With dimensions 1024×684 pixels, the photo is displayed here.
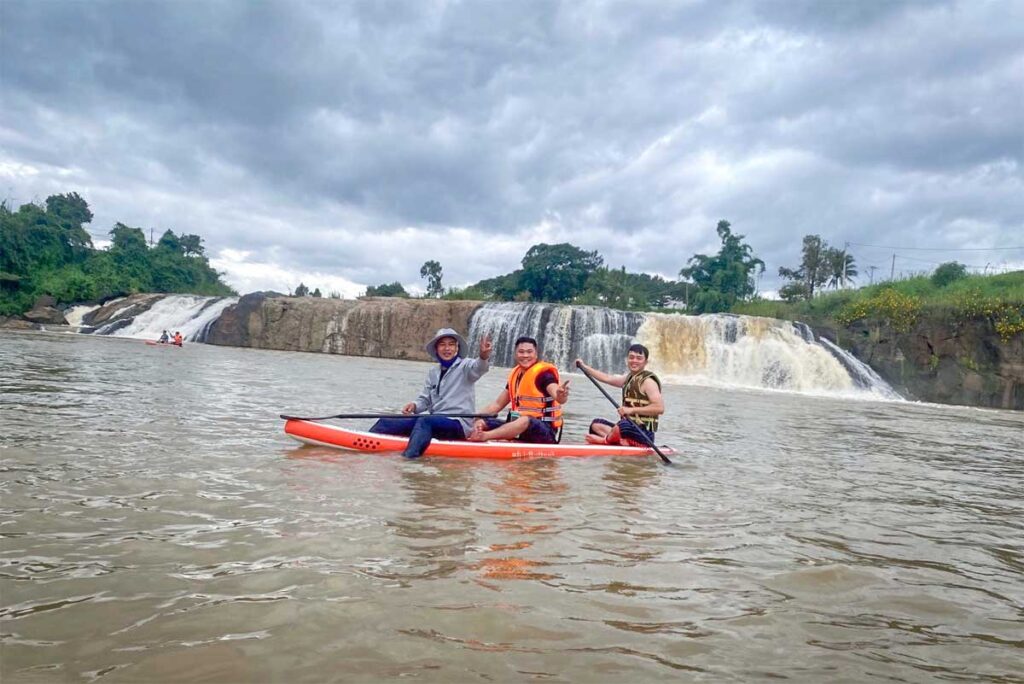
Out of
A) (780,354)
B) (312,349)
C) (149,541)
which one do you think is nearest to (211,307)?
(312,349)

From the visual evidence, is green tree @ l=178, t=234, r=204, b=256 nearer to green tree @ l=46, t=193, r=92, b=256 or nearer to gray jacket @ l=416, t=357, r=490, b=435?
green tree @ l=46, t=193, r=92, b=256

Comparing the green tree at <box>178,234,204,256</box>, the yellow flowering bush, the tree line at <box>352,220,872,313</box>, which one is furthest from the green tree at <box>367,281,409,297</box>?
the yellow flowering bush

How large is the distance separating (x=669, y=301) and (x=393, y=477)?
1746 inches

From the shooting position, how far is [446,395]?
598 centimetres

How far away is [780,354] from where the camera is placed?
21.2m

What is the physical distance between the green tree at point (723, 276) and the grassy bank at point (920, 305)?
23.2ft

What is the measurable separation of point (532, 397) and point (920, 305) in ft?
72.5

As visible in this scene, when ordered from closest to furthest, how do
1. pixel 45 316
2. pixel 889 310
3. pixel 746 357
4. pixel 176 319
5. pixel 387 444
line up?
pixel 387 444, pixel 746 357, pixel 889 310, pixel 45 316, pixel 176 319

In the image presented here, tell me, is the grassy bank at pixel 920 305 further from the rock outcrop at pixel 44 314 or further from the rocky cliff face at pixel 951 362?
the rock outcrop at pixel 44 314

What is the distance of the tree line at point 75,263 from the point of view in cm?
3169

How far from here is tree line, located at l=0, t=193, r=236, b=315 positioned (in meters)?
31.7

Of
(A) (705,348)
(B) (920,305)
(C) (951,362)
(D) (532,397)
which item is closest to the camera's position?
(D) (532,397)

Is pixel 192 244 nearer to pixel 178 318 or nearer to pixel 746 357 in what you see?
pixel 178 318

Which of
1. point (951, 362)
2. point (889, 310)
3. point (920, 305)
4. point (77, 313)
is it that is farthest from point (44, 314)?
point (951, 362)
